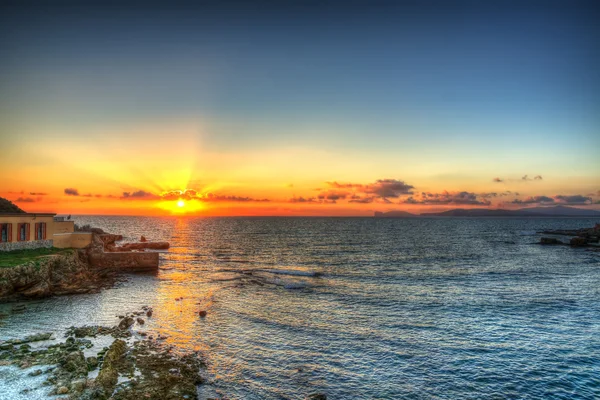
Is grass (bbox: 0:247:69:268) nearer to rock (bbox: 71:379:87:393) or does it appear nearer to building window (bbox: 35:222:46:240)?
building window (bbox: 35:222:46:240)

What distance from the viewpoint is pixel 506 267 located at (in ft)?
197

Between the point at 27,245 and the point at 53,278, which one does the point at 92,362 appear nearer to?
the point at 53,278

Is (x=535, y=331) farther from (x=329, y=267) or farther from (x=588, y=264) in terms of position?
(x=588, y=264)

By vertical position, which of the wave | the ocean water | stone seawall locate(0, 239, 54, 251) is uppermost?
stone seawall locate(0, 239, 54, 251)

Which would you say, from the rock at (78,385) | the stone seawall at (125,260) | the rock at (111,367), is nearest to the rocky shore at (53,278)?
the stone seawall at (125,260)

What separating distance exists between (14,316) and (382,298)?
106ft

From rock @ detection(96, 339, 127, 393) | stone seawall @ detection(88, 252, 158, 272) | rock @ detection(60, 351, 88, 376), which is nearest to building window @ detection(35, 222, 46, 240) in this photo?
stone seawall @ detection(88, 252, 158, 272)

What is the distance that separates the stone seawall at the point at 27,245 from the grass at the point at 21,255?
1.93 ft

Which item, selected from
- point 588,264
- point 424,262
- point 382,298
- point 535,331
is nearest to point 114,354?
point 382,298

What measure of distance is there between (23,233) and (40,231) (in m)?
3.00

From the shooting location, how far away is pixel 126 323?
27.1 meters

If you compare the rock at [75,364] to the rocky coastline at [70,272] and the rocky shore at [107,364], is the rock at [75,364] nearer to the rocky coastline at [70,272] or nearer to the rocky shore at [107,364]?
the rocky shore at [107,364]

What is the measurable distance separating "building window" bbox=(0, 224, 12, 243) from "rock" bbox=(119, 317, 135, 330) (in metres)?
22.6

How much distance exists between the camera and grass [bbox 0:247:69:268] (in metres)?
34.7
